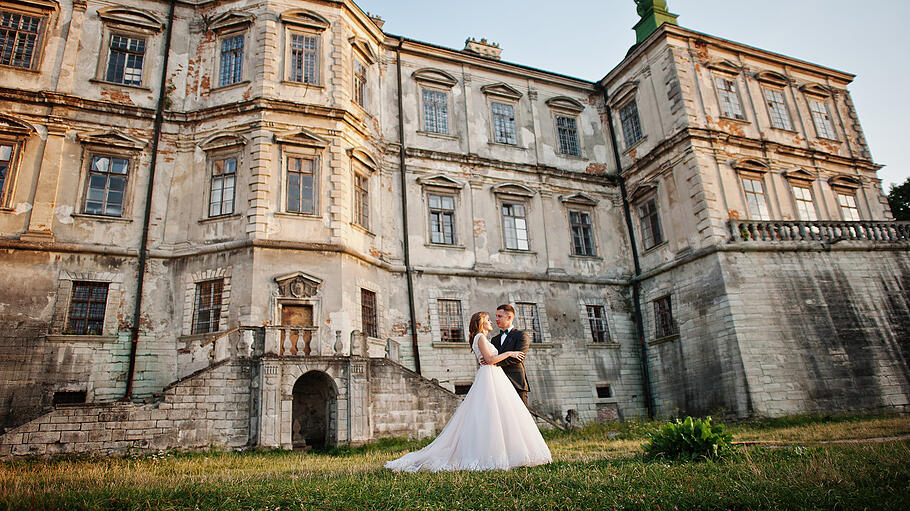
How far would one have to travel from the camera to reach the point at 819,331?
62.8ft

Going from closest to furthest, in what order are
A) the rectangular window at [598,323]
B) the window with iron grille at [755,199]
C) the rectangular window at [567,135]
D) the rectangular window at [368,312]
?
the rectangular window at [368,312], the window with iron grille at [755,199], the rectangular window at [598,323], the rectangular window at [567,135]

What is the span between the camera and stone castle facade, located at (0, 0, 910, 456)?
15.4 m

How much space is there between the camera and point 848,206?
23.9 m

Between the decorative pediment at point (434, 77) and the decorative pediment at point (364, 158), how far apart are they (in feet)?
15.3

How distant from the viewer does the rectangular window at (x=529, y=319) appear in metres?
21.5

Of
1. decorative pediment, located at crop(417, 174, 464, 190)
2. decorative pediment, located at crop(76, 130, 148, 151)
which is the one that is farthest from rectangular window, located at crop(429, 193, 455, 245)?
decorative pediment, located at crop(76, 130, 148, 151)

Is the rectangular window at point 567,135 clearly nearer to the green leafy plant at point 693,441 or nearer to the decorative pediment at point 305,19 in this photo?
the decorative pediment at point 305,19

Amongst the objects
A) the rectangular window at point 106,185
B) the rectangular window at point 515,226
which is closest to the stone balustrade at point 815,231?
the rectangular window at point 515,226

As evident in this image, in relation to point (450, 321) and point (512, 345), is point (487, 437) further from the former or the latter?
point (450, 321)

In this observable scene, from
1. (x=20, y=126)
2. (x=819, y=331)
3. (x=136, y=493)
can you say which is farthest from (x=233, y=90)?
(x=819, y=331)

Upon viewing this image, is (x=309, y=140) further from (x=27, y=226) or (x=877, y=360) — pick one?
(x=877, y=360)

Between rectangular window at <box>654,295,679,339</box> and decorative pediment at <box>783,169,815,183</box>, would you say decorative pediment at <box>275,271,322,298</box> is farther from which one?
decorative pediment at <box>783,169,815,183</box>

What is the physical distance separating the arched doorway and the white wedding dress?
7.07 metres

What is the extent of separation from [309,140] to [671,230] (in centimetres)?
Result: 1379
